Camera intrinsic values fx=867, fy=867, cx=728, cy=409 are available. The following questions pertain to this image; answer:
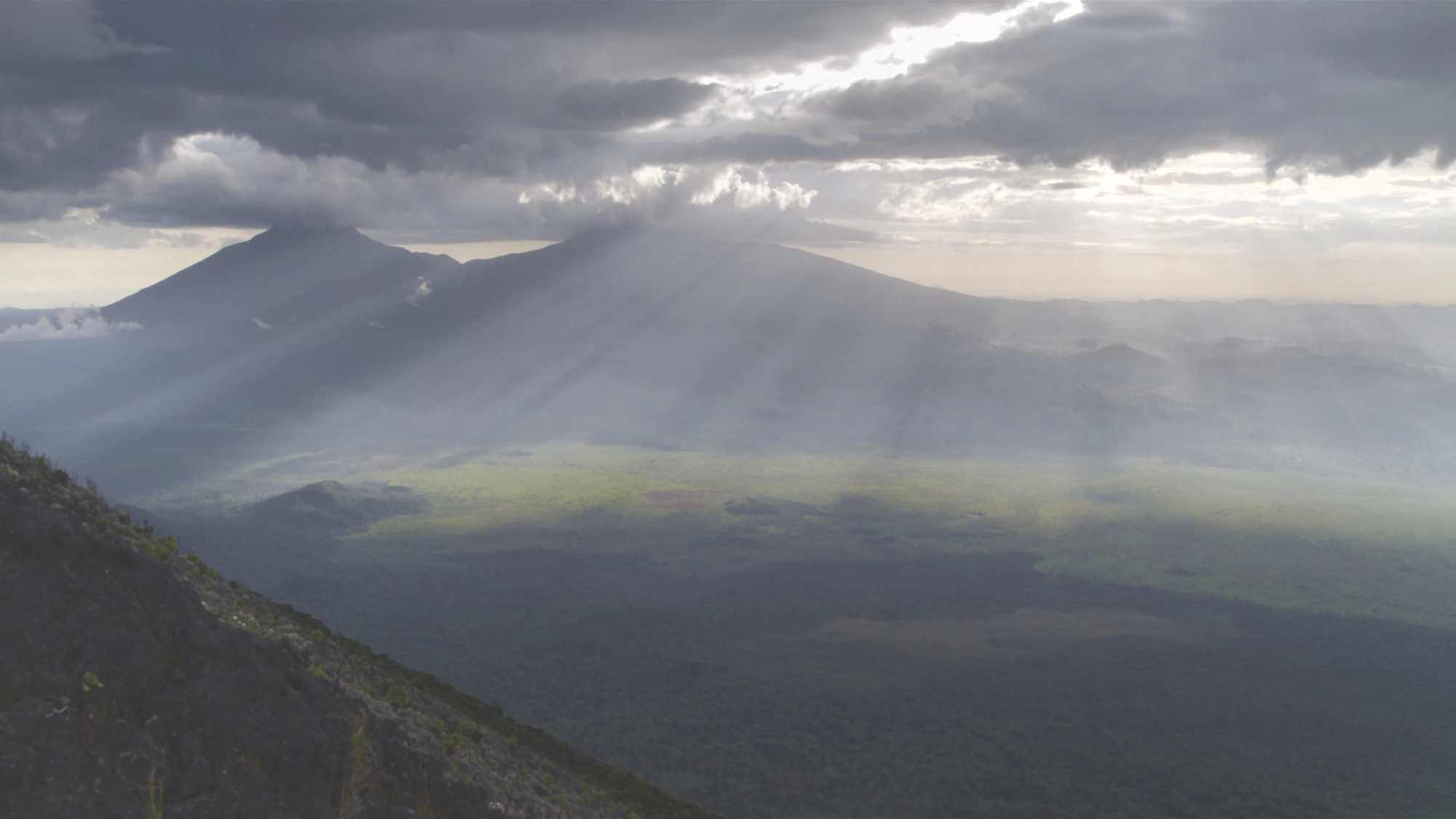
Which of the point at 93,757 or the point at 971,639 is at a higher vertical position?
the point at 93,757

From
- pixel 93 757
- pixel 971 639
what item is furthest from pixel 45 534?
pixel 971 639

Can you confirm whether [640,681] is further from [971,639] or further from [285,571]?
[285,571]

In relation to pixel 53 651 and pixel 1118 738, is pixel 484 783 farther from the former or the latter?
pixel 1118 738

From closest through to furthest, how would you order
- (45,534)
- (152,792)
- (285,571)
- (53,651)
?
1. (152,792)
2. (53,651)
3. (45,534)
4. (285,571)

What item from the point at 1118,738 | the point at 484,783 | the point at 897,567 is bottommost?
the point at 897,567

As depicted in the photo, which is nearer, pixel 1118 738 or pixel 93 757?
pixel 93 757

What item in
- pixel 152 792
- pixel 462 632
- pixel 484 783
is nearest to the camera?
pixel 152 792
